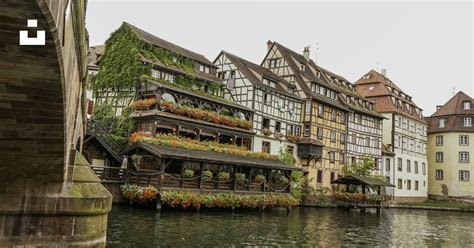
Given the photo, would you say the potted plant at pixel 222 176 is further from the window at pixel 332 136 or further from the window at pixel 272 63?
the window at pixel 272 63

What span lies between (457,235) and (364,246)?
30.9ft

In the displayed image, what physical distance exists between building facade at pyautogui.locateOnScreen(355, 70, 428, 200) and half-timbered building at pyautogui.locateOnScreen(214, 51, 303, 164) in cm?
1702

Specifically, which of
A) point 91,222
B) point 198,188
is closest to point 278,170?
point 198,188

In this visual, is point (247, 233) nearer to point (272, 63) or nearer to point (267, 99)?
point (267, 99)

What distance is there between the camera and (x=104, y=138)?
28688 millimetres

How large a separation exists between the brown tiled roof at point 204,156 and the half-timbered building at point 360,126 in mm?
16082

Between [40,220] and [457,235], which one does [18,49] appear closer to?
[40,220]

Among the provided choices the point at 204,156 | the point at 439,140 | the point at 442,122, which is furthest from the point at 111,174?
the point at 442,122

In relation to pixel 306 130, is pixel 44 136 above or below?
below

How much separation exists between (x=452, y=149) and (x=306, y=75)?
27.5 meters

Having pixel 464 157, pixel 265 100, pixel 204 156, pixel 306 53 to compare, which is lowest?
pixel 204 156

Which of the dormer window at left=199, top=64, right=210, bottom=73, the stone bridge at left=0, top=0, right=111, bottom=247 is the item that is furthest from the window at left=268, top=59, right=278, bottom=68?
the stone bridge at left=0, top=0, right=111, bottom=247

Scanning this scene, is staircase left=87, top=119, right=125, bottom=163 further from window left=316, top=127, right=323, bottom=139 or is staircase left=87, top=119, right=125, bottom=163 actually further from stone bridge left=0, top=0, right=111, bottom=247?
window left=316, top=127, right=323, bottom=139

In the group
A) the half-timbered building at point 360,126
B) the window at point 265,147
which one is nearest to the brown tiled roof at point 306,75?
the half-timbered building at point 360,126
